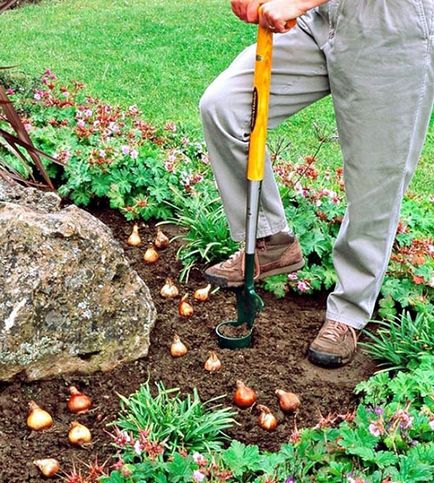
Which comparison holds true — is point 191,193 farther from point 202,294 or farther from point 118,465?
point 118,465

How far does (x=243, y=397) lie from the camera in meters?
3.25

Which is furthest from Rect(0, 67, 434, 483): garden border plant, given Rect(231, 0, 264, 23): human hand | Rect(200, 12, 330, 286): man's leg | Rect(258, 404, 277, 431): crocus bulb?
Rect(231, 0, 264, 23): human hand

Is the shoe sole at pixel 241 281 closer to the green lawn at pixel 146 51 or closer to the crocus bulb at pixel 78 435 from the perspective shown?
the crocus bulb at pixel 78 435

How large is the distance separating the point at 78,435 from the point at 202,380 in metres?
0.58

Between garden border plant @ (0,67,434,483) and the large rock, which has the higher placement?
the large rock

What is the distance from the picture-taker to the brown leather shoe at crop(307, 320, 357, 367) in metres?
3.58

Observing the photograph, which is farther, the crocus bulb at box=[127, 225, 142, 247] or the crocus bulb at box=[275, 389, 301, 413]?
the crocus bulb at box=[127, 225, 142, 247]

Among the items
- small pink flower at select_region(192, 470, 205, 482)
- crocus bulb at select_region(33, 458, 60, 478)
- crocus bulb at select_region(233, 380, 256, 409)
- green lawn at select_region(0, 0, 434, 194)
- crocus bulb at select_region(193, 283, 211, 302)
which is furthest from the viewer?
green lawn at select_region(0, 0, 434, 194)

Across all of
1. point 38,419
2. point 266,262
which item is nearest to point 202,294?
point 266,262

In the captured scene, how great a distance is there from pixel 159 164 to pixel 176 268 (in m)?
0.81

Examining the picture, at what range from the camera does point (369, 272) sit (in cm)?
361

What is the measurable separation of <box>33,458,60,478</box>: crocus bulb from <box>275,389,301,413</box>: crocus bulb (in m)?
0.84

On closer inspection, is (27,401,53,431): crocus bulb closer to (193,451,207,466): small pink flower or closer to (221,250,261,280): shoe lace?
(193,451,207,466): small pink flower

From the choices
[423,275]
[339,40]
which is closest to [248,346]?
[423,275]
